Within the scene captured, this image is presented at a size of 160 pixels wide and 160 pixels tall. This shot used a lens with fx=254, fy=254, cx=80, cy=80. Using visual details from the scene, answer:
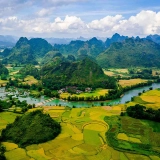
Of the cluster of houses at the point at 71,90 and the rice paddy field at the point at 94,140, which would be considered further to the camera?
the cluster of houses at the point at 71,90

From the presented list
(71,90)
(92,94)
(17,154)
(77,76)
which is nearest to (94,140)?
(17,154)

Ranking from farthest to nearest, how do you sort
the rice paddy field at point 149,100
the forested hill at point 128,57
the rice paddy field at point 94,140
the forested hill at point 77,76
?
1. the forested hill at point 128,57
2. the forested hill at point 77,76
3. the rice paddy field at point 149,100
4. the rice paddy field at point 94,140

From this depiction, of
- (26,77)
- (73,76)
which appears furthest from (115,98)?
(26,77)

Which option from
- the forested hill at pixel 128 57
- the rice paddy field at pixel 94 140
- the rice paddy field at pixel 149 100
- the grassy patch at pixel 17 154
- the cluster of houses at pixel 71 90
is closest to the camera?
the grassy patch at pixel 17 154

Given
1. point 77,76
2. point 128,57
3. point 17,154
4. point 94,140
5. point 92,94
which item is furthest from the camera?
point 128,57

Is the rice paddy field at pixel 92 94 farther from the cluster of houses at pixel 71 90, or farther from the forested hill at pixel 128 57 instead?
the forested hill at pixel 128 57

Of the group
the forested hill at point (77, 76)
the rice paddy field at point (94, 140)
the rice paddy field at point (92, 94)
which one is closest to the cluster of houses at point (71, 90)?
the rice paddy field at point (92, 94)

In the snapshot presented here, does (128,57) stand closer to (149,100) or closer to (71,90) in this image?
(71,90)
